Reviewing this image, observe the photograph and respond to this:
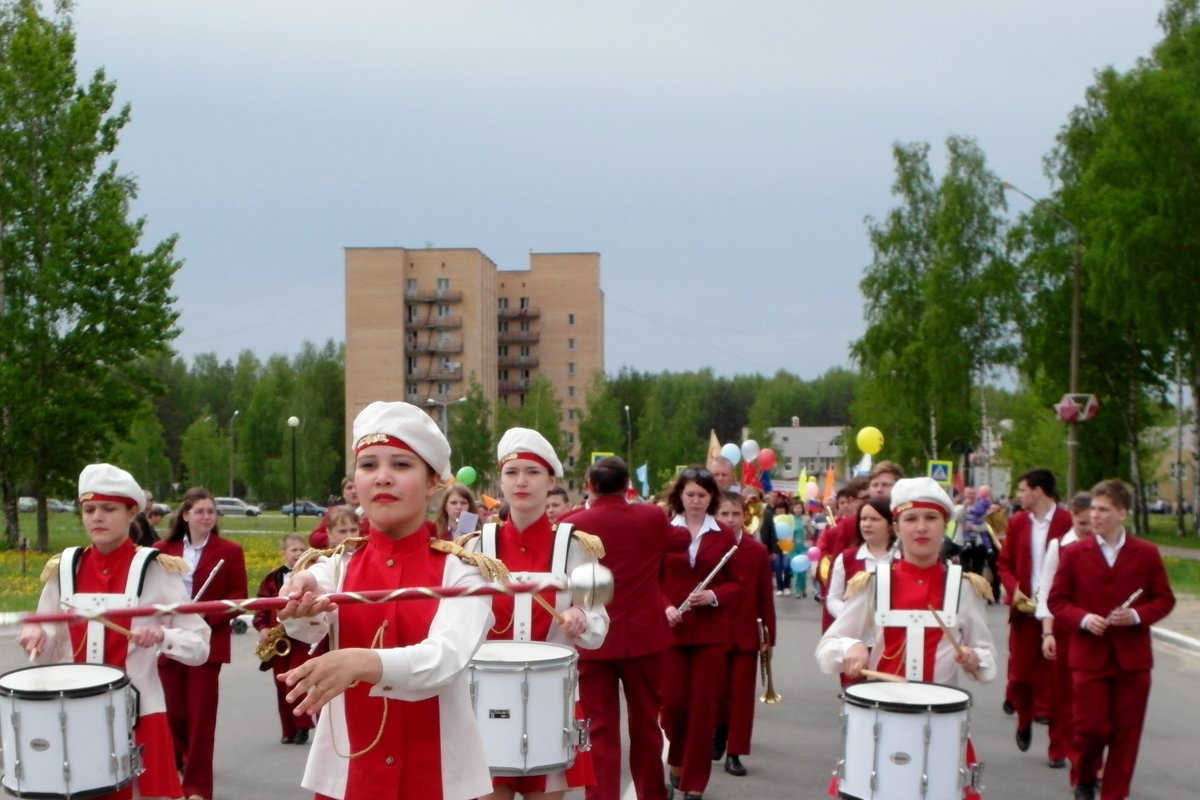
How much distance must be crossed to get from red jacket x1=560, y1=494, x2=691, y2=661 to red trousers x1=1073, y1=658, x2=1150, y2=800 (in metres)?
2.46

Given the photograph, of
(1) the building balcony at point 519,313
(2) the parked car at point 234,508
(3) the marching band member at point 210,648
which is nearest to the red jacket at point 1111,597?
(3) the marching band member at point 210,648

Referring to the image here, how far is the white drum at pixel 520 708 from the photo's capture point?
601cm

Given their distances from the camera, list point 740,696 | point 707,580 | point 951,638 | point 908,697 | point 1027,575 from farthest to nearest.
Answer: point 1027,575, point 740,696, point 707,580, point 951,638, point 908,697

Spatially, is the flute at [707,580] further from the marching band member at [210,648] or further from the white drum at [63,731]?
the white drum at [63,731]

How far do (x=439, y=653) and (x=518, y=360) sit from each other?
111852mm

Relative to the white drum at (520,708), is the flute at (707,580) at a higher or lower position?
higher

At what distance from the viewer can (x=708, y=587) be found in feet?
29.4

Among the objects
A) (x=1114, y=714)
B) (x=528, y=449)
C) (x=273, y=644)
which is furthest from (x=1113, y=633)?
(x=273, y=644)

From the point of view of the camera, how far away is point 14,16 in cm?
3841

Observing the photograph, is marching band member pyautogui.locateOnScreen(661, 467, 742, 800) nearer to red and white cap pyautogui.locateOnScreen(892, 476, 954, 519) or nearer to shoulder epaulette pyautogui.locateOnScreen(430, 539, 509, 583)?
red and white cap pyautogui.locateOnScreen(892, 476, 954, 519)

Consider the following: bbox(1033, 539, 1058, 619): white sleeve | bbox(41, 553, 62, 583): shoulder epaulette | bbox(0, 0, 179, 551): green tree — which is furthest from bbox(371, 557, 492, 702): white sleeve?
bbox(0, 0, 179, 551): green tree

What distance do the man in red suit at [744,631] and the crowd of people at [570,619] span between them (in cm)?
2

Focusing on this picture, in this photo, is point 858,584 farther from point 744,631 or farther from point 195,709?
point 195,709

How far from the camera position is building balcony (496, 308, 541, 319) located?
11256cm
